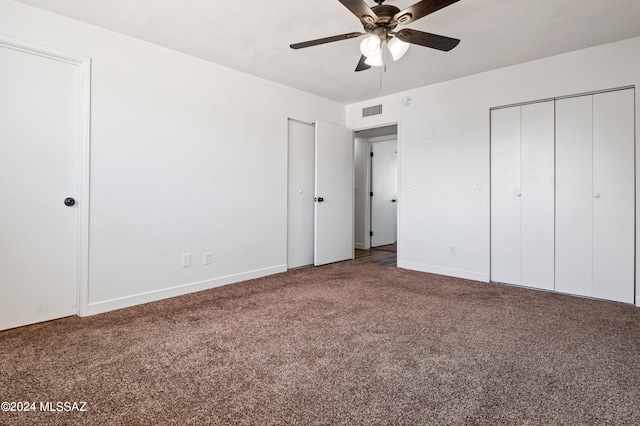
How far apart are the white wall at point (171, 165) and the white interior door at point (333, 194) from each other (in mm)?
606

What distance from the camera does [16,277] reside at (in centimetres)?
248

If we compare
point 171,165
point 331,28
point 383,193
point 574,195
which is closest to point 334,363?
point 171,165

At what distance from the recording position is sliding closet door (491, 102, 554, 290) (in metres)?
3.51

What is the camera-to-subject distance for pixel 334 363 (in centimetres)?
192

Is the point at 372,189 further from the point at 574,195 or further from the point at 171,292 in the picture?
the point at 171,292

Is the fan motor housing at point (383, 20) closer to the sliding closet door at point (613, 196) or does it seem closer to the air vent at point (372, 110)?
the sliding closet door at point (613, 196)

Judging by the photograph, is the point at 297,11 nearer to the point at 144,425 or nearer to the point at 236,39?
the point at 236,39

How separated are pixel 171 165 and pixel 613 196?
4.32 metres

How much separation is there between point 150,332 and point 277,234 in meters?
2.07

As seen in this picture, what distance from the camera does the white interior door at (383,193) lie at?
6.62 m

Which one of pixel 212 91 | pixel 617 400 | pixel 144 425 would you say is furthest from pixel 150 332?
pixel 617 400

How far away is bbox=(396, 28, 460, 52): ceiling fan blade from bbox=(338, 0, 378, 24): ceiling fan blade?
231 mm

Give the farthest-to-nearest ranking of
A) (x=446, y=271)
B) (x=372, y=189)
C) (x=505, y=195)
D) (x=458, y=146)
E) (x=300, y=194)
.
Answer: (x=372, y=189) < (x=300, y=194) < (x=446, y=271) < (x=458, y=146) < (x=505, y=195)

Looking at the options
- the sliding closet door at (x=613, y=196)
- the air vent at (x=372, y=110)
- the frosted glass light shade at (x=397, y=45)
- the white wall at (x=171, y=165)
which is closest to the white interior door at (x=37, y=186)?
the white wall at (x=171, y=165)
